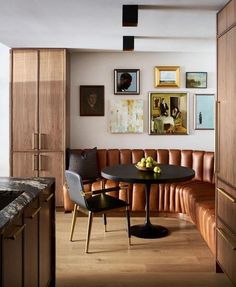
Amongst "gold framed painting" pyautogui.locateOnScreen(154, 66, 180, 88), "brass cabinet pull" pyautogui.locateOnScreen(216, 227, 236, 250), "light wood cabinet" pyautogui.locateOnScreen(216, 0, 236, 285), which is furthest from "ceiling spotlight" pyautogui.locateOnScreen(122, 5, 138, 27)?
"gold framed painting" pyautogui.locateOnScreen(154, 66, 180, 88)

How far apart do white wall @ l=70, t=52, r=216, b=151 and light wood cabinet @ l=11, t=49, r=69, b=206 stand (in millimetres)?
472

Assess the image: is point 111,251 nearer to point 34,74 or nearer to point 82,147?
point 82,147

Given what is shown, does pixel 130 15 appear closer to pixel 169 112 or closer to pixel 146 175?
pixel 146 175

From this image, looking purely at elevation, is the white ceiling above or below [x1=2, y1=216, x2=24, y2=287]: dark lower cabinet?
above

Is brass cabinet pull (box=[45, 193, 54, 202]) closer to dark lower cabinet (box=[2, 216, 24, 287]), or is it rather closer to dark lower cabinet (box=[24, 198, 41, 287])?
dark lower cabinet (box=[24, 198, 41, 287])

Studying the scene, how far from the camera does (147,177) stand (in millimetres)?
3801

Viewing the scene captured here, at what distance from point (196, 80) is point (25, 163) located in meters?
2.83

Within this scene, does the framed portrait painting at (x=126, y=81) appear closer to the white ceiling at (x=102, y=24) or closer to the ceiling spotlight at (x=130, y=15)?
the white ceiling at (x=102, y=24)

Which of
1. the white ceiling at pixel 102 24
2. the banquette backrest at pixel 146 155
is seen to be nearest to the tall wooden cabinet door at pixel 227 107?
the white ceiling at pixel 102 24

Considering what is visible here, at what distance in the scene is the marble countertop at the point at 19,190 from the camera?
5.71ft

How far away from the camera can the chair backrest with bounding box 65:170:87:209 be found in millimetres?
3653

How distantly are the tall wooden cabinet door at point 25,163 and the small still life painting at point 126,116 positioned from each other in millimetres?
1277

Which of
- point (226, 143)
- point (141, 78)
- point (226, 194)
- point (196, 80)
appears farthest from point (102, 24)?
point (196, 80)

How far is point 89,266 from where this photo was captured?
11.1 feet
